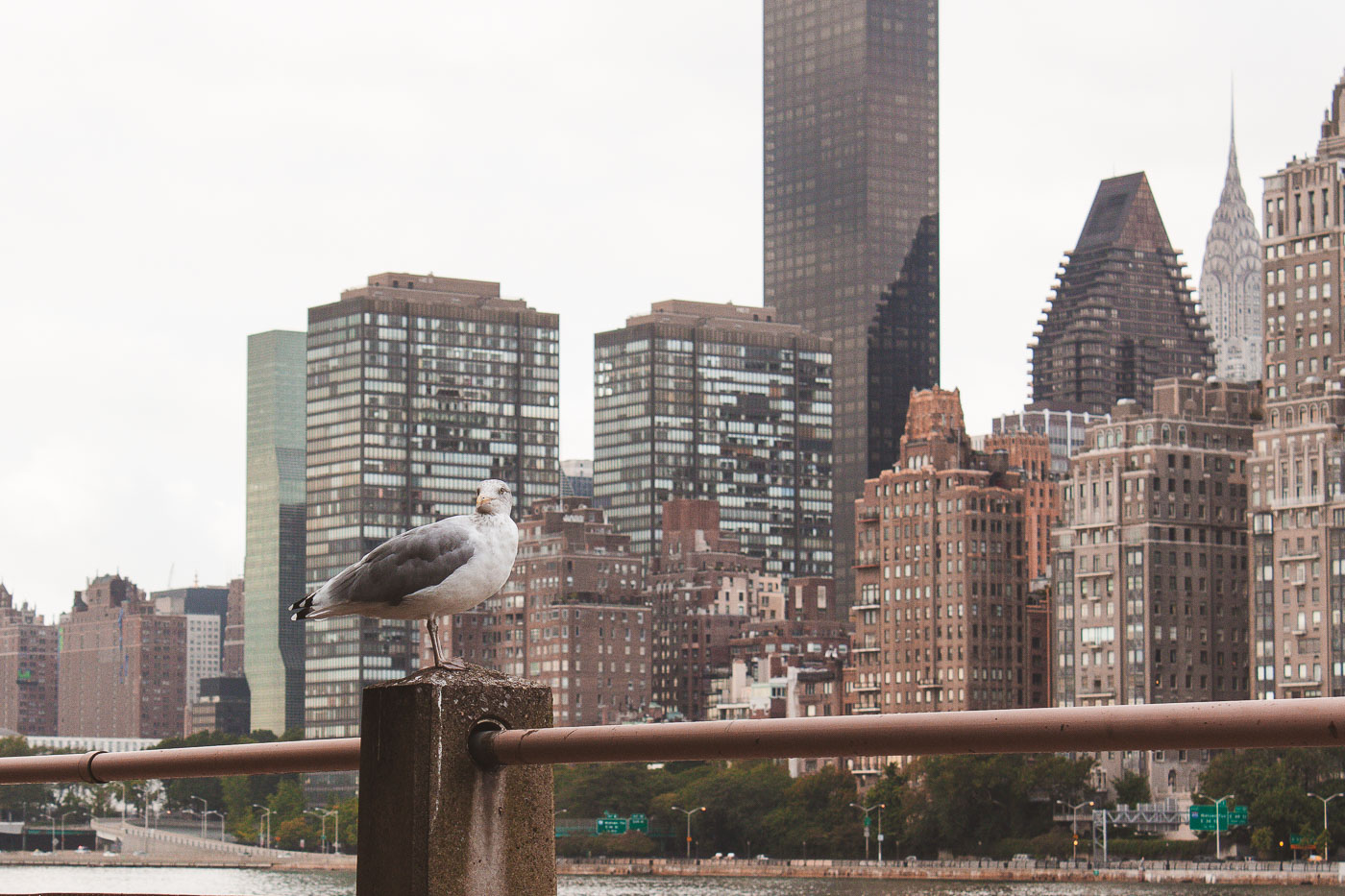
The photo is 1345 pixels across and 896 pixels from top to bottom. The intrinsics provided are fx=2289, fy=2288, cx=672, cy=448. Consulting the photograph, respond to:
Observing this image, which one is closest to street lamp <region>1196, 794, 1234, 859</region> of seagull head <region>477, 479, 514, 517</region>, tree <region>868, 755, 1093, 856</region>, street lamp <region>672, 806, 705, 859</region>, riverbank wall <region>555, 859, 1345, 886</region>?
riverbank wall <region>555, 859, 1345, 886</region>

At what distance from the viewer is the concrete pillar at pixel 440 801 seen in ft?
24.9

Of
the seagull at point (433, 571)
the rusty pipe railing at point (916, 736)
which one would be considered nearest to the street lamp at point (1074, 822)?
the seagull at point (433, 571)

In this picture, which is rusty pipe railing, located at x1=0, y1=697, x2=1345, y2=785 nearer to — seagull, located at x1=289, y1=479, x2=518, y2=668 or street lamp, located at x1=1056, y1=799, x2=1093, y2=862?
seagull, located at x1=289, y1=479, x2=518, y2=668

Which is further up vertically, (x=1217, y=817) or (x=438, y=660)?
(x=438, y=660)

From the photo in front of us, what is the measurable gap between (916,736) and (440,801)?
1683 millimetres

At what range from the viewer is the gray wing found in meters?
8.90

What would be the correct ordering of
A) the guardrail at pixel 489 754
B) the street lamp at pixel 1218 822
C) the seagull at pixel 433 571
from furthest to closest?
the street lamp at pixel 1218 822
the seagull at pixel 433 571
the guardrail at pixel 489 754

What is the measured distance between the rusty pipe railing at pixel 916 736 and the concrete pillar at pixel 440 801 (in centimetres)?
11

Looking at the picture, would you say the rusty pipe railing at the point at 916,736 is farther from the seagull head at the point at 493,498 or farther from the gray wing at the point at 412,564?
the seagull head at the point at 493,498

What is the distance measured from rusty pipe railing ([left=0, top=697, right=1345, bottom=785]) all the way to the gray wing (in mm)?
811

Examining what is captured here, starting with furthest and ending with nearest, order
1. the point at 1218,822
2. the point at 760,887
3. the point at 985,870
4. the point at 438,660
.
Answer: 1. the point at 985,870
2. the point at 1218,822
3. the point at 760,887
4. the point at 438,660

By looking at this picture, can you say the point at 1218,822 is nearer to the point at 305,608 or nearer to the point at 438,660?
the point at 305,608

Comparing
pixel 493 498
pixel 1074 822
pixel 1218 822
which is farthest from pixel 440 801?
pixel 1074 822

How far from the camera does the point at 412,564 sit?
8945 mm
